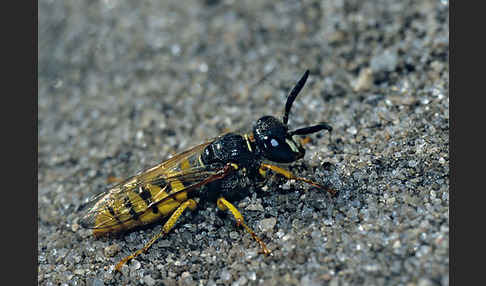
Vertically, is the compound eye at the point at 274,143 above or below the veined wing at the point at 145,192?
above

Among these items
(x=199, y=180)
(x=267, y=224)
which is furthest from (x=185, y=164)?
(x=267, y=224)

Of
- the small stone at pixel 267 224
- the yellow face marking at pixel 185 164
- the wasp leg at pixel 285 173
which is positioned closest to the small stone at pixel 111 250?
the yellow face marking at pixel 185 164

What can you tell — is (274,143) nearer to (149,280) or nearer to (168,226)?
(168,226)

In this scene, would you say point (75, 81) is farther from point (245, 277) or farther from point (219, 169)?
point (245, 277)

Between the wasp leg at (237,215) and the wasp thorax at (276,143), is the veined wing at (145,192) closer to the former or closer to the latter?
the wasp leg at (237,215)

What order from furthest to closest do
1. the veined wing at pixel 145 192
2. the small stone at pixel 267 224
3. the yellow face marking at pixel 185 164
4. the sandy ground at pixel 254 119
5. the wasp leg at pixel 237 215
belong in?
the yellow face marking at pixel 185 164, the veined wing at pixel 145 192, the small stone at pixel 267 224, the wasp leg at pixel 237 215, the sandy ground at pixel 254 119

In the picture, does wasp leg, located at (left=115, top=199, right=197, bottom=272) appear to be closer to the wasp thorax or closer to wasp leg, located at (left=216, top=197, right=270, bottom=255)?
wasp leg, located at (left=216, top=197, right=270, bottom=255)
